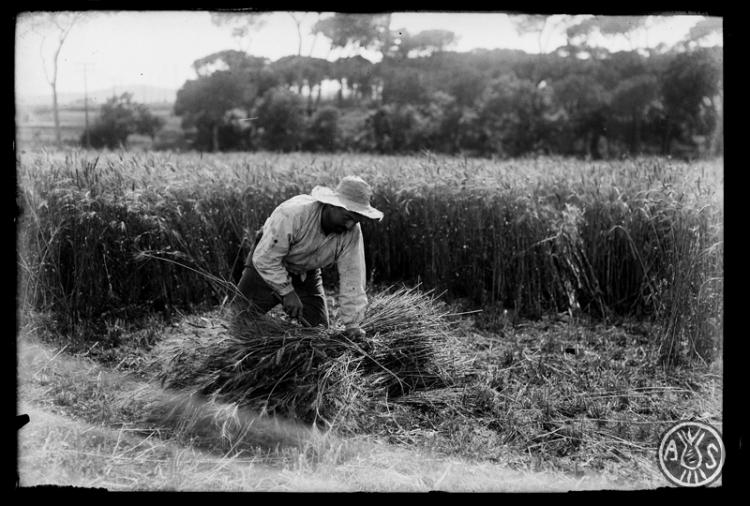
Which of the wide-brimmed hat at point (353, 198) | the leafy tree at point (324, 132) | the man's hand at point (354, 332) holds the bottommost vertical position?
the man's hand at point (354, 332)

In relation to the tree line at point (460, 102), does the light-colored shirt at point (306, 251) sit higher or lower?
lower

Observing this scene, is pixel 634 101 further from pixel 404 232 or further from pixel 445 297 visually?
pixel 445 297

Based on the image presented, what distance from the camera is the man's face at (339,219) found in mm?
3908

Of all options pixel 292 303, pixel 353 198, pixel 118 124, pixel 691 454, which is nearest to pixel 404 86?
pixel 118 124

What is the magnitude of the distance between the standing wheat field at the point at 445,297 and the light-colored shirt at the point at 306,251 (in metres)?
0.30

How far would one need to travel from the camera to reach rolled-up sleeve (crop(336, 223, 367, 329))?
406 cm

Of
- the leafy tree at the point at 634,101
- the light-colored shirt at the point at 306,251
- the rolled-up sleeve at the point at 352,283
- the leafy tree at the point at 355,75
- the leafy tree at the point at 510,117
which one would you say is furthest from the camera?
the leafy tree at the point at 510,117

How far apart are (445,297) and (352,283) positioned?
7.77ft

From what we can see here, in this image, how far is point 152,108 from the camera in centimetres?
1833

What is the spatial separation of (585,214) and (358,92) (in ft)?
54.3

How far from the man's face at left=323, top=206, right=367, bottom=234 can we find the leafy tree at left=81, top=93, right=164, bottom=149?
1446 centimetres

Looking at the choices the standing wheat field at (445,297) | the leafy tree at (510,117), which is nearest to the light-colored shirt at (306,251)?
the standing wheat field at (445,297)

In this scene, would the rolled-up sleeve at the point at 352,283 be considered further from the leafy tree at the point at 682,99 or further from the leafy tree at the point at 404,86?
the leafy tree at the point at 682,99

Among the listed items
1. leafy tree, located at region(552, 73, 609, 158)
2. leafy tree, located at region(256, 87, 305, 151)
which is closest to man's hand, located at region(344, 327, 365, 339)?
leafy tree, located at region(256, 87, 305, 151)
